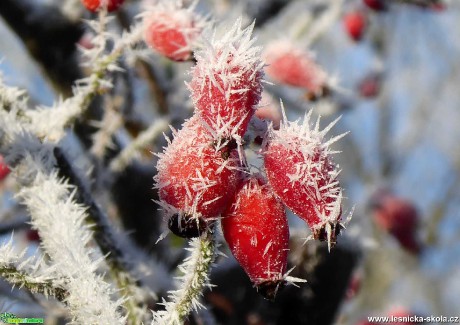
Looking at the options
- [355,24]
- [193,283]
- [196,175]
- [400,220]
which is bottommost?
[400,220]

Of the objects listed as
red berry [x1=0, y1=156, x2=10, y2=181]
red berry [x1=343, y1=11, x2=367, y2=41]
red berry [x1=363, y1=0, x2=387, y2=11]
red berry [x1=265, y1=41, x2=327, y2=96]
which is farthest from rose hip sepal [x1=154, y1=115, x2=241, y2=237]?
red berry [x1=343, y1=11, x2=367, y2=41]

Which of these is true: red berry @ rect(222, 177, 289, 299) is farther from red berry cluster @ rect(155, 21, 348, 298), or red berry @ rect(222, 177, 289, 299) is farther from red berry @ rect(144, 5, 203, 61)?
red berry @ rect(144, 5, 203, 61)

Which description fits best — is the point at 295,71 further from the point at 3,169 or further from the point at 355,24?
the point at 355,24

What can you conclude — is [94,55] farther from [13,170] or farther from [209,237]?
[209,237]

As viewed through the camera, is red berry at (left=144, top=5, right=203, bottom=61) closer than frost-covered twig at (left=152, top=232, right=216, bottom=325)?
No

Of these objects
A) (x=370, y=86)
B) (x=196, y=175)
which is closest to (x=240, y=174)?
(x=196, y=175)

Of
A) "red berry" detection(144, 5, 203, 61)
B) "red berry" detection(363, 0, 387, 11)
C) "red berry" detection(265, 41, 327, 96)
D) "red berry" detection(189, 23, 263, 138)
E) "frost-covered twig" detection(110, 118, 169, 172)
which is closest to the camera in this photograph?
"red berry" detection(189, 23, 263, 138)

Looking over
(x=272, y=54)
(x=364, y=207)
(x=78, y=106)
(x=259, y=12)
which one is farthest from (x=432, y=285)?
(x=78, y=106)
